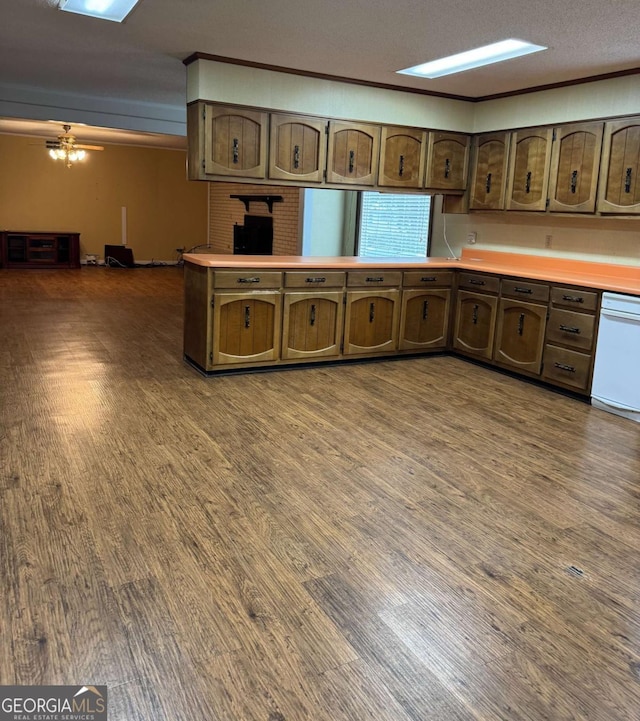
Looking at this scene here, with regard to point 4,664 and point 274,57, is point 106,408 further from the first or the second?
point 274,57

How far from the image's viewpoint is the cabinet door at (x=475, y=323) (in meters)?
5.56

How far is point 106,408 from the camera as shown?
13.7 feet

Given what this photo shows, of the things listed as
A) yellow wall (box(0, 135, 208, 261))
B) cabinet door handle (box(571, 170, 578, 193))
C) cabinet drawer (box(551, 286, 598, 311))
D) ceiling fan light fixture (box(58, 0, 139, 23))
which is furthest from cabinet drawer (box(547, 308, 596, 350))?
yellow wall (box(0, 135, 208, 261))

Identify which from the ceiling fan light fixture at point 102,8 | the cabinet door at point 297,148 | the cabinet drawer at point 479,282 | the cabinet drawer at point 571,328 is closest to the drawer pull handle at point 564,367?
the cabinet drawer at point 571,328

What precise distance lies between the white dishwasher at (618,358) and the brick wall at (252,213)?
3.35m

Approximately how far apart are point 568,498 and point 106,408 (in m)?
2.81

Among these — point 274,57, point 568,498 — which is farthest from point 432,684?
point 274,57

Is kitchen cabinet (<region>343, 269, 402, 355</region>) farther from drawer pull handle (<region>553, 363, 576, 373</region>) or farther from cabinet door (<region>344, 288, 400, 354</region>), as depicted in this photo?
drawer pull handle (<region>553, 363, 576, 373</region>)

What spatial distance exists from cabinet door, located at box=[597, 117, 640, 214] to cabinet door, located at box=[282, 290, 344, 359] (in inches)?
86.5

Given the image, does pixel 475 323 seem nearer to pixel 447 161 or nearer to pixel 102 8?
pixel 447 161

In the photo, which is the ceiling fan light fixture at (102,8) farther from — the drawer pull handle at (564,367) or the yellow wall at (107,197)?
the yellow wall at (107,197)

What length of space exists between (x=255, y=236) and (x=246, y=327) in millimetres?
5399

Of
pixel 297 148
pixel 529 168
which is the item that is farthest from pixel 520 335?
pixel 297 148

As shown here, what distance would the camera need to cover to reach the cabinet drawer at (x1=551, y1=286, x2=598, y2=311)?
464 cm
